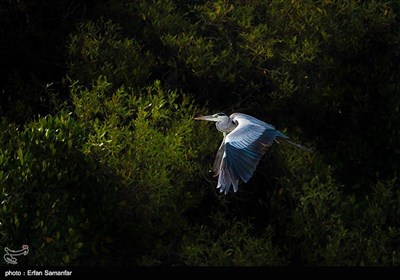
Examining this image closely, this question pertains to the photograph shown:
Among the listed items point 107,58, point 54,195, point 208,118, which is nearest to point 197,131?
point 208,118

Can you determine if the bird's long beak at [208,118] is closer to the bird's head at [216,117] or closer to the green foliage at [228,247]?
the bird's head at [216,117]

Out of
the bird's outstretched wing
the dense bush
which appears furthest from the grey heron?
the dense bush

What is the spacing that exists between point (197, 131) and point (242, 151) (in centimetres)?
174

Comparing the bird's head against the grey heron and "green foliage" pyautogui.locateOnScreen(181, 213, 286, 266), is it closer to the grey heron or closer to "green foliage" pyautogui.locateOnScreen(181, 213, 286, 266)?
the grey heron

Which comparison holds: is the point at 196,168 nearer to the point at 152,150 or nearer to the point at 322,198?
the point at 152,150

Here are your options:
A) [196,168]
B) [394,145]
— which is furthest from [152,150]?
[394,145]

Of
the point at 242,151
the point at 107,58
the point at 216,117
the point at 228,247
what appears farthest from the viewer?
the point at 107,58

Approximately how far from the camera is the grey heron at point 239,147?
912 cm

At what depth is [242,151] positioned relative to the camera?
30.8 ft

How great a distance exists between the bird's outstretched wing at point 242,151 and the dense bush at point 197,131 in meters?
0.80

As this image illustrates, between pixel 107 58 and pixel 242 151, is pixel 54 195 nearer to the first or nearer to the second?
pixel 242 151

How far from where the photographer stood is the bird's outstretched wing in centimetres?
911

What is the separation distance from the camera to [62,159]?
9.46m

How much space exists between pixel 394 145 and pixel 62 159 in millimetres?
4555
